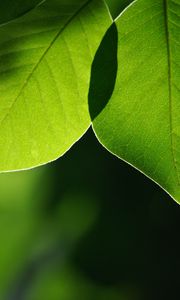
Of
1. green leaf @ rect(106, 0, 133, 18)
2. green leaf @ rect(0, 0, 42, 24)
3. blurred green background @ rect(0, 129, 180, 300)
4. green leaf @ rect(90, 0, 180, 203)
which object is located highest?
green leaf @ rect(0, 0, 42, 24)

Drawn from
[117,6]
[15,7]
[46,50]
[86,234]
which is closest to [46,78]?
[46,50]

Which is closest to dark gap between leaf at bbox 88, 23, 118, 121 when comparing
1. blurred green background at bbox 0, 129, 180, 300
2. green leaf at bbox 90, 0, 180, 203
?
green leaf at bbox 90, 0, 180, 203

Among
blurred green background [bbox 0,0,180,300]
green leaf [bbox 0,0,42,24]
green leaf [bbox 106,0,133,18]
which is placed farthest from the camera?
blurred green background [bbox 0,0,180,300]

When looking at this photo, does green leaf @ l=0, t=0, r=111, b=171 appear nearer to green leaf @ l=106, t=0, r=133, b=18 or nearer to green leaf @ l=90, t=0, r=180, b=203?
green leaf @ l=90, t=0, r=180, b=203

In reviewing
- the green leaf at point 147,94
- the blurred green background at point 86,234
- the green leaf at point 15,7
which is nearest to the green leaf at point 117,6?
the blurred green background at point 86,234

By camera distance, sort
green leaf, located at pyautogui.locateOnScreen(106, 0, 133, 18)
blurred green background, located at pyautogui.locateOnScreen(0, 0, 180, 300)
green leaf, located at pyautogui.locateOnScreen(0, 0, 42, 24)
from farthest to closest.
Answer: blurred green background, located at pyautogui.locateOnScreen(0, 0, 180, 300)
green leaf, located at pyautogui.locateOnScreen(106, 0, 133, 18)
green leaf, located at pyautogui.locateOnScreen(0, 0, 42, 24)

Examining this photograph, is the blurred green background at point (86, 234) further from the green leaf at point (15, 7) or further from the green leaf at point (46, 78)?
the green leaf at point (15, 7)

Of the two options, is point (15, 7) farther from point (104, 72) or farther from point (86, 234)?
point (86, 234)

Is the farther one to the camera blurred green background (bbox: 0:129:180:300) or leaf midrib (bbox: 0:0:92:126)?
blurred green background (bbox: 0:129:180:300)
